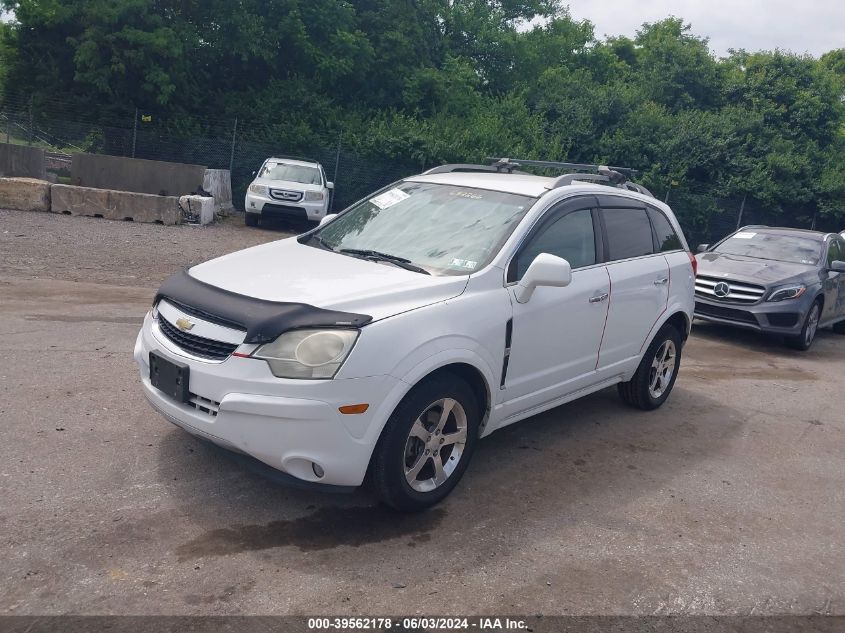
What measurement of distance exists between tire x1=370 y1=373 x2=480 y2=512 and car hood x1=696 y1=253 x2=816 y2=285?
22.7ft

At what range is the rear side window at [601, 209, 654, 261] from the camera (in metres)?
5.48

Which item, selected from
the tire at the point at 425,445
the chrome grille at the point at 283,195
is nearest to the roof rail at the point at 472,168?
the tire at the point at 425,445

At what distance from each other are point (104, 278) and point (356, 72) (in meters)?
18.5

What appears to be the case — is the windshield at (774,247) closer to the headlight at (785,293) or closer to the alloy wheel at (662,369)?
the headlight at (785,293)

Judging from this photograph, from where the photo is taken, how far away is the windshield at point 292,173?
1809cm

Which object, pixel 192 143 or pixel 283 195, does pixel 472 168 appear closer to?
pixel 283 195

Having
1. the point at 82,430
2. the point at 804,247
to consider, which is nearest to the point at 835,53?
the point at 804,247

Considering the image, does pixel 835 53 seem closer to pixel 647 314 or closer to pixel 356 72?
pixel 356 72

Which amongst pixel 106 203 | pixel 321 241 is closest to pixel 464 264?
pixel 321 241

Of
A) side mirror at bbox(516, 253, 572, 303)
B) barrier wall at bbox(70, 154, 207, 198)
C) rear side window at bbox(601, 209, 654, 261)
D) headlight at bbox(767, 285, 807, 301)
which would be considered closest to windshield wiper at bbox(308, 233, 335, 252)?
side mirror at bbox(516, 253, 572, 303)

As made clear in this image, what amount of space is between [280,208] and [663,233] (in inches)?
491

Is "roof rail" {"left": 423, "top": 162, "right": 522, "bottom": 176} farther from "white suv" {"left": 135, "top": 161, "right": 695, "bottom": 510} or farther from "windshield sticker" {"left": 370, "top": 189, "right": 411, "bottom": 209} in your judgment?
"windshield sticker" {"left": 370, "top": 189, "right": 411, "bottom": 209}

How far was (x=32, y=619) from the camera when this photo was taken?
2883 millimetres

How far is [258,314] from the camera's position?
145 inches
